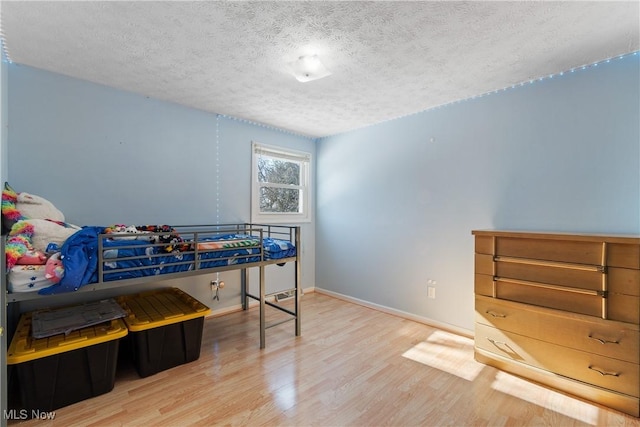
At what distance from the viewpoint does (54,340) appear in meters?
1.73

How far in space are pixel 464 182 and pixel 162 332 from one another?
2.83 meters

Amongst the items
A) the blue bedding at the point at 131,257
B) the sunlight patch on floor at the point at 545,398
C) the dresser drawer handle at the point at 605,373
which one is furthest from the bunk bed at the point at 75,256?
the dresser drawer handle at the point at 605,373

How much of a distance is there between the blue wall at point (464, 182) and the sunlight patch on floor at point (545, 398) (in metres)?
0.71

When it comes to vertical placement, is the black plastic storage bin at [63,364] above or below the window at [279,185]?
below

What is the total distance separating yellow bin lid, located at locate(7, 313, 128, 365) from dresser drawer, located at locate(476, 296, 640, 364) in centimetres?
263

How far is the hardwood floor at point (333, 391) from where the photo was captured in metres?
1.64

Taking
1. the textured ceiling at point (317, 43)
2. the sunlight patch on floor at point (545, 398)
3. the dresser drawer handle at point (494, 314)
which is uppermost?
the textured ceiling at point (317, 43)

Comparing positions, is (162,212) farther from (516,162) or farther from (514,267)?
(516,162)

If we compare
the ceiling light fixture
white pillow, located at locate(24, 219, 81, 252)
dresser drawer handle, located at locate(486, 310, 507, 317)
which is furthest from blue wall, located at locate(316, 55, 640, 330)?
white pillow, located at locate(24, 219, 81, 252)

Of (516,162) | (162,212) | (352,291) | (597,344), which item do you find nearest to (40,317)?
(162,212)

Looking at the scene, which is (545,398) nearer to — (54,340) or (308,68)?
(308,68)

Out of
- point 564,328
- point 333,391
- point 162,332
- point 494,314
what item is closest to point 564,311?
point 564,328

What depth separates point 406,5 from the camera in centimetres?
146

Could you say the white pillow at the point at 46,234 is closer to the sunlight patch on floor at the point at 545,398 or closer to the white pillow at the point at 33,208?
the white pillow at the point at 33,208
